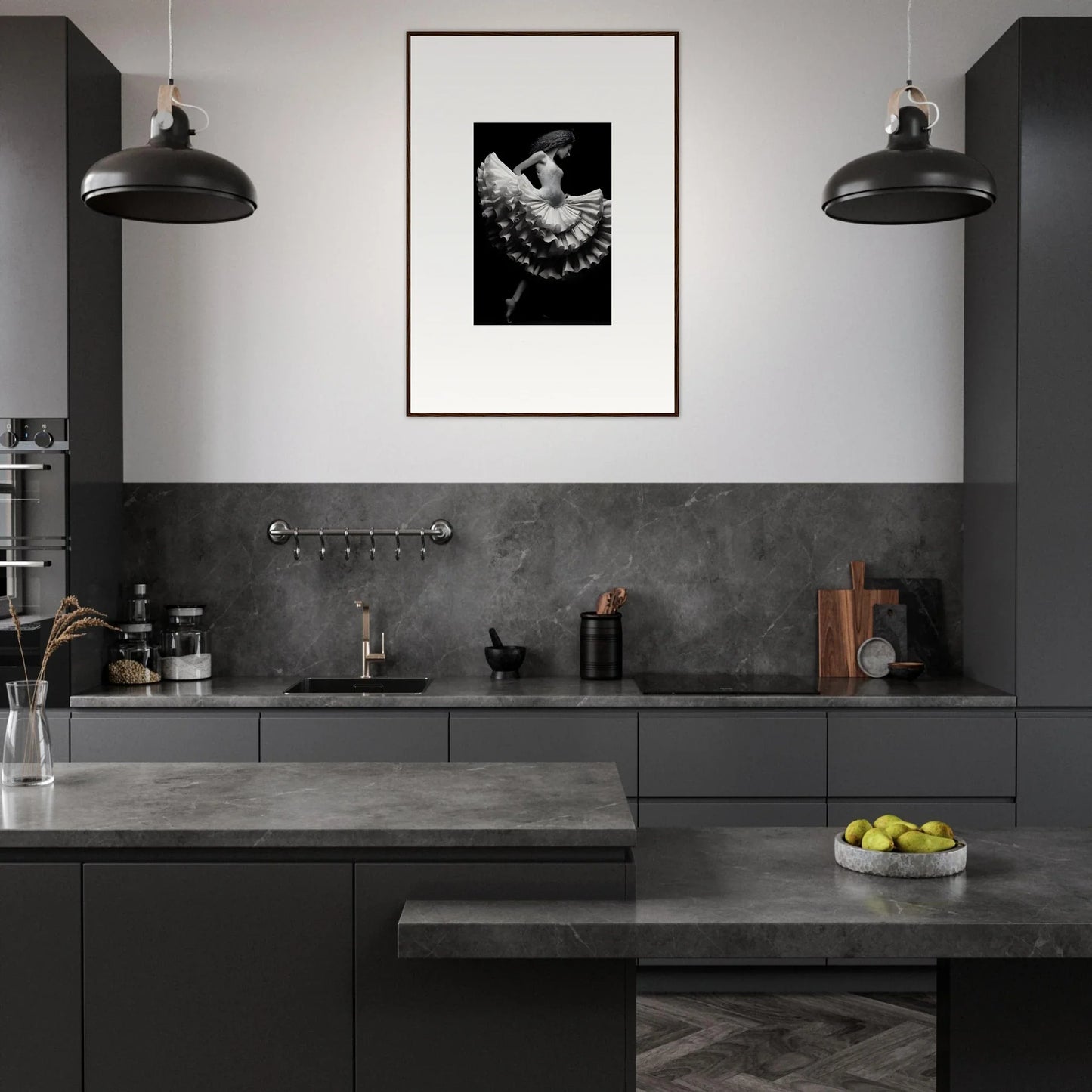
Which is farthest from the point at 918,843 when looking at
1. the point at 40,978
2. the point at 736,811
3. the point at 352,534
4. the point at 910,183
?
the point at 352,534

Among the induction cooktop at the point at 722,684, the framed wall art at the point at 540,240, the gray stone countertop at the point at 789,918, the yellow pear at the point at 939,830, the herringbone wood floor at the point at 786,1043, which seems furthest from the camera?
the framed wall art at the point at 540,240

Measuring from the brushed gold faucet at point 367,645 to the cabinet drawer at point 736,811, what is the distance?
49.3 inches

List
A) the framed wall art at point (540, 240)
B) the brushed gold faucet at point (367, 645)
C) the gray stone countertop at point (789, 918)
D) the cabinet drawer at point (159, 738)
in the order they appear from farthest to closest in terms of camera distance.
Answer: the framed wall art at point (540, 240) < the brushed gold faucet at point (367, 645) < the cabinet drawer at point (159, 738) < the gray stone countertop at point (789, 918)

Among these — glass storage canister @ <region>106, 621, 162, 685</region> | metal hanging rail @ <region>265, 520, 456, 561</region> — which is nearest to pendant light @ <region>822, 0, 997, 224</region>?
metal hanging rail @ <region>265, 520, 456, 561</region>

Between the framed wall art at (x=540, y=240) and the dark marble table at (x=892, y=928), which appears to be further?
the framed wall art at (x=540, y=240)

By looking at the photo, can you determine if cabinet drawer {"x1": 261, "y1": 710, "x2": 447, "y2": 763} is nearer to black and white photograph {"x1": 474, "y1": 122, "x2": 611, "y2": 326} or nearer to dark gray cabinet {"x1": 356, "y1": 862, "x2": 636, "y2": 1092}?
black and white photograph {"x1": 474, "y1": 122, "x2": 611, "y2": 326}

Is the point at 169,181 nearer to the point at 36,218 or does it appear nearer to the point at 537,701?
the point at 36,218

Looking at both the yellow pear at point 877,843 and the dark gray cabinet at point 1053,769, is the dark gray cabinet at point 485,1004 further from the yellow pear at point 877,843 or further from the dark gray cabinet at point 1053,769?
the dark gray cabinet at point 1053,769

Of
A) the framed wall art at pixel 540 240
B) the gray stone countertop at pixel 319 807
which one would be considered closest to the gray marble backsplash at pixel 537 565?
the framed wall art at pixel 540 240

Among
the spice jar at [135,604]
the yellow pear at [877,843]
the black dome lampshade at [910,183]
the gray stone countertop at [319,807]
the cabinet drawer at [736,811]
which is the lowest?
the cabinet drawer at [736,811]

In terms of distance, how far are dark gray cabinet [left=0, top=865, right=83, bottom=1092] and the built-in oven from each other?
1.95 metres

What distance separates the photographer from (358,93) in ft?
15.1

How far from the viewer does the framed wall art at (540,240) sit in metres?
4.59

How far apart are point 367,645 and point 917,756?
2.11 m
